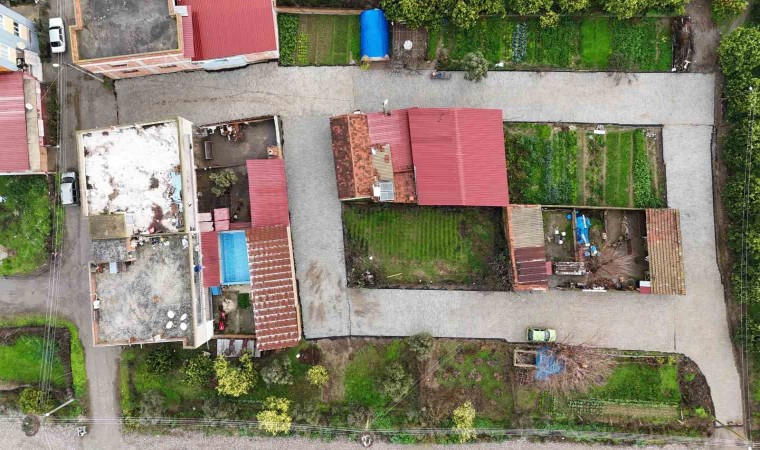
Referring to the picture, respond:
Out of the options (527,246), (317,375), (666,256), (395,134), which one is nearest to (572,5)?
(395,134)

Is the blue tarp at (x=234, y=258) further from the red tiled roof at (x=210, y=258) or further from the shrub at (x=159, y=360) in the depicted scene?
the shrub at (x=159, y=360)

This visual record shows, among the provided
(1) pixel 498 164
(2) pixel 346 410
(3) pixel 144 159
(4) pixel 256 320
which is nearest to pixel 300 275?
(4) pixel 256 320

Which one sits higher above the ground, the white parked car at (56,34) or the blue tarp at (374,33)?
the white parked car at (56,34)

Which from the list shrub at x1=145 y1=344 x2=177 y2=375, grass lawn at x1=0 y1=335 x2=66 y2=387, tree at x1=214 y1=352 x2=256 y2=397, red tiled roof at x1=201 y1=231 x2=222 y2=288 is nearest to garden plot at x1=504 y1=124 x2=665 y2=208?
red tiled roof at x1=201 y1=231 x2=222 y2=288

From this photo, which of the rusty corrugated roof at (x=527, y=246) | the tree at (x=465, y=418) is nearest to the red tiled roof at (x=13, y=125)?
the rusty corrugated roof at (x=527, y=246)

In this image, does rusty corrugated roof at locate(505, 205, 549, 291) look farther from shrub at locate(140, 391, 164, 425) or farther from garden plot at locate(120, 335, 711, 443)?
shrub at locate(140, 391, 164, 425)

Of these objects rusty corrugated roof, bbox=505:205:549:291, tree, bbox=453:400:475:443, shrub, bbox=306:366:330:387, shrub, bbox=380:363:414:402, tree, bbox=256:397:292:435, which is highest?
rusty corrugated roof, bbox=505:205:549:291
